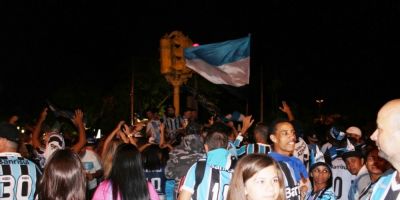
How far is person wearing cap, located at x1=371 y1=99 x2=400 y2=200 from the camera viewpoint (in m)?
3.77

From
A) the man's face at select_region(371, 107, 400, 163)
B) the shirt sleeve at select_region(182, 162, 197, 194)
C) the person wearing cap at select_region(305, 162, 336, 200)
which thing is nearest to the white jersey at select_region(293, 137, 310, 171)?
the person wearing cap at select_region(305, 162, 336, 200)

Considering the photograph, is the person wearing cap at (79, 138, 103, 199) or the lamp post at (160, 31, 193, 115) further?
the lamp post at (160, 31, 193, 115)

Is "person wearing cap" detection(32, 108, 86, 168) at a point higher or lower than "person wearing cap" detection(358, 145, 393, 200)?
higher

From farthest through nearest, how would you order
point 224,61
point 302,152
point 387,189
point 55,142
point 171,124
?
point 224,61 → point 171,124 → point 302,152 → point 55,142 → point 387,189

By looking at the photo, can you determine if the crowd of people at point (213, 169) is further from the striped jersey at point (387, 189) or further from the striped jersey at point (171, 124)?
the striped jersey at point (171, 124)

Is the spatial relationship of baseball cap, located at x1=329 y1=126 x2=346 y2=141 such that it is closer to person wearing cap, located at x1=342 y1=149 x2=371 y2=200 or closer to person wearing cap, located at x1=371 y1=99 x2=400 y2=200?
person wearing cap, located at x1=342 y1=149 x2=371 y2=200

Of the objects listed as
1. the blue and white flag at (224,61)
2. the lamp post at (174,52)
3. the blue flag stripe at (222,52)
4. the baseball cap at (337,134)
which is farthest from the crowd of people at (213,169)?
the lamp post at (174,52)

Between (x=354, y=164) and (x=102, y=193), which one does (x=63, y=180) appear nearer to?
(x=102, y=193)

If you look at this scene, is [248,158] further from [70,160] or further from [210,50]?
[210,50]

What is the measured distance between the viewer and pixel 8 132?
6703 mm

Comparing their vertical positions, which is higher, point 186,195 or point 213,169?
point 213,169

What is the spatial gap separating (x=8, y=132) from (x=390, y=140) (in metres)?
4.40

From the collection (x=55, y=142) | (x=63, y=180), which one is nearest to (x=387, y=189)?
(x=63, y=180)

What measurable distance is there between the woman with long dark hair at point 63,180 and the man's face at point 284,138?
2.36 metres
